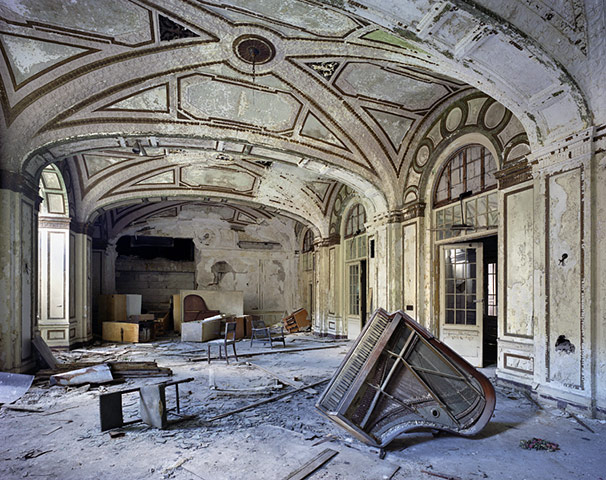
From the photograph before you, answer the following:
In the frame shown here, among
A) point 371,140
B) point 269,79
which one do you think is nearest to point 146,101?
point 269,79

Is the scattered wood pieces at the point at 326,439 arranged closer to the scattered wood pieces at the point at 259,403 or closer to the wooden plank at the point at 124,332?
the scattered wood pieces at the point at 259,403

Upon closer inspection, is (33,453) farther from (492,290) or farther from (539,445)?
(492,290)

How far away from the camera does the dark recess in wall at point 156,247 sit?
14427 millimetres

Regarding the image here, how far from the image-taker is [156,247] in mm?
14938

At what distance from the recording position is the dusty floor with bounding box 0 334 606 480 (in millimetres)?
2840

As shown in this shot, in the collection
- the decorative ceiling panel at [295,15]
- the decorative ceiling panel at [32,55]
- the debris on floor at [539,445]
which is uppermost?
the decorative ceiling panel at [295,15]

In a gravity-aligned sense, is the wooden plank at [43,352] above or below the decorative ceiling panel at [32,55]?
below

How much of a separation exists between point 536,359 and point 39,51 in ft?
24.8

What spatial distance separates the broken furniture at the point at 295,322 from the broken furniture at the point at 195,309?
2.37m

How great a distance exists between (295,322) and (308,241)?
3.39 metres

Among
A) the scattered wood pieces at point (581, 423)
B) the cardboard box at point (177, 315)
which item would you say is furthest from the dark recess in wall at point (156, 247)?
the scattered wood pieces at point (581, 423)

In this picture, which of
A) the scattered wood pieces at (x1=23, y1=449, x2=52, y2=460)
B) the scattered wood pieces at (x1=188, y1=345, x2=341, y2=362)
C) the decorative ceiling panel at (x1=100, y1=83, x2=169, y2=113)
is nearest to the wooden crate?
the scattered wood pieces at (x1=188, y1=345, x2=341, y2=362)

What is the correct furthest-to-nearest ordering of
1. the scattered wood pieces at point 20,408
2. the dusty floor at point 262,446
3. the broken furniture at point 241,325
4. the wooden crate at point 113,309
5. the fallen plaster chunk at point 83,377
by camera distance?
the broken furniture at point 241,325
the wooden crate at point 113,309
the fallen plaster chunk at point 83,377
the scattered wood pieces at point 20,408
the dusty floor at point 262,446

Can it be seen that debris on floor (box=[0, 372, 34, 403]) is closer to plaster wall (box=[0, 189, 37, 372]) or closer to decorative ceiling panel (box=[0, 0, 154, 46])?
plaster wall (box=[0, 189, 37, 372])
